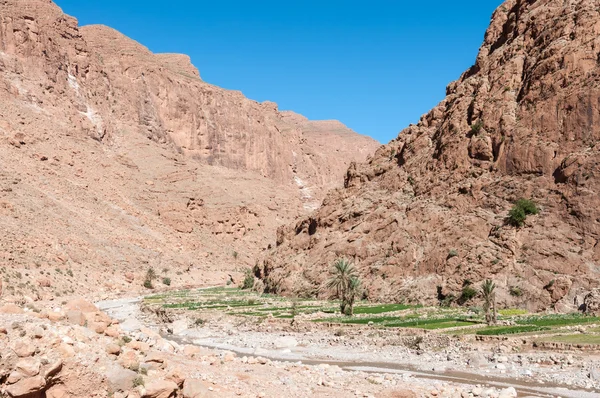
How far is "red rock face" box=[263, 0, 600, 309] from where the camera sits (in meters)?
48.2

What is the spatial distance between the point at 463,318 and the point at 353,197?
108ft

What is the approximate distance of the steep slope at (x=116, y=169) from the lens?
71.9 m

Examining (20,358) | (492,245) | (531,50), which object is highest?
(531,50)

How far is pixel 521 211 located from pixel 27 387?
46853mm

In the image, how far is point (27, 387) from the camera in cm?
1155

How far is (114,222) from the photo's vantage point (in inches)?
3531

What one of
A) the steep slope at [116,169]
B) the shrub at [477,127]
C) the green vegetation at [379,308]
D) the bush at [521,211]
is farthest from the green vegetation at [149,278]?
the bush at [521,211]

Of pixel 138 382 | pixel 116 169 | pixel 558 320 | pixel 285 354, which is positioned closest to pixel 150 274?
pixel 116 169

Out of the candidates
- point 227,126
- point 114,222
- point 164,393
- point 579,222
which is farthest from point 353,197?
point 227,126

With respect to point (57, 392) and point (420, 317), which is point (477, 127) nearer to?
point (420, 317)

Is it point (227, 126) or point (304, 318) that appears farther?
point (227, 126)

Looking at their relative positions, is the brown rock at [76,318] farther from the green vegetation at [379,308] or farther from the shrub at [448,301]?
the shrub at [448,301]

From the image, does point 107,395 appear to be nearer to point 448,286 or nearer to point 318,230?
point 448,286

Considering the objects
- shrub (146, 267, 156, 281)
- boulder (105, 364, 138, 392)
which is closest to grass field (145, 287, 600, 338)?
shrub (146, 267, 156, 281)
